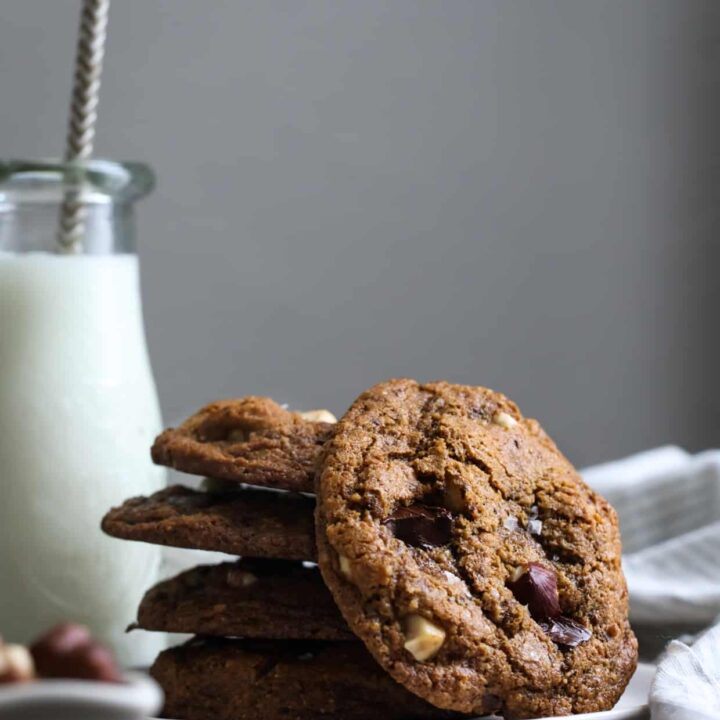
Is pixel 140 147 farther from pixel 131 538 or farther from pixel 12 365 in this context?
pixel 131 538

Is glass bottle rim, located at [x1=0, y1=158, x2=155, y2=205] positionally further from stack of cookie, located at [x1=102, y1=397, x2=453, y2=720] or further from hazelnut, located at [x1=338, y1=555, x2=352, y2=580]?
hazelnut, located at [x1=338, y1=555, x2=352, y2=580]

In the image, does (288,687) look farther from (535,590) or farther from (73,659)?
(73,659)

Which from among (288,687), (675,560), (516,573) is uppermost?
(516,573)

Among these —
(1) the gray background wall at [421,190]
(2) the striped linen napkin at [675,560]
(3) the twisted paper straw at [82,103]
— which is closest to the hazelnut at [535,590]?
(2) the striped linen napkin at [675,560]

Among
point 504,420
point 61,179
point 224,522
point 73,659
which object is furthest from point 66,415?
point 73,659

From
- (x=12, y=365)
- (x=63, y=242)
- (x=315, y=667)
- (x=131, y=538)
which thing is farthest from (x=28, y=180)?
(x=315, y=667)
